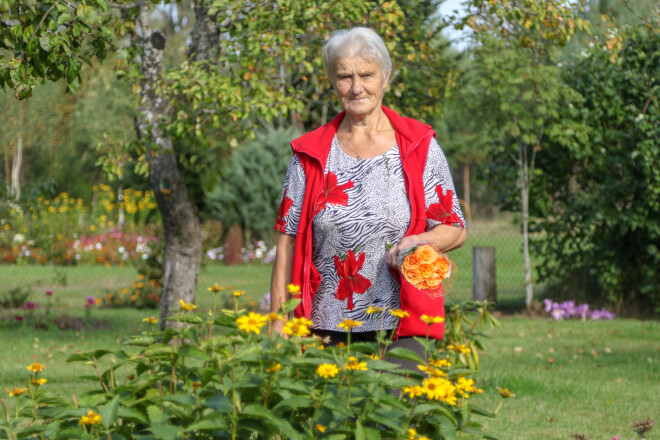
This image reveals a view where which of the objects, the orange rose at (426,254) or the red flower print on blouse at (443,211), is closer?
the orange rose at (426,254)

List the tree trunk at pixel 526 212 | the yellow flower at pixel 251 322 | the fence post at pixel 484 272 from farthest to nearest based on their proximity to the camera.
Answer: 1. the fence post at pixel 484 272
2. the tree trunk at pixel 526 212
3. the yellow flower at pixel 251 322

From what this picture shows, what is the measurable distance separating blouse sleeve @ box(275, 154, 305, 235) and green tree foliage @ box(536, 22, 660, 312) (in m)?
6.85

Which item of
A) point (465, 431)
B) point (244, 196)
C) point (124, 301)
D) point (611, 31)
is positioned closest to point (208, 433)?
point (465, 431)

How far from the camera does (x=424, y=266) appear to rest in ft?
8.11

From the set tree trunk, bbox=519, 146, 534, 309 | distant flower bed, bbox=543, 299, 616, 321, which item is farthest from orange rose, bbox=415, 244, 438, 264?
tree trunk, bbox=519, 146, 534, 309

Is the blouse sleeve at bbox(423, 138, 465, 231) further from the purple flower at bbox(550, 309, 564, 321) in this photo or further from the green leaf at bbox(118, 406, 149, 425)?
the purple flower at bbox(550, 309, 564, 321)

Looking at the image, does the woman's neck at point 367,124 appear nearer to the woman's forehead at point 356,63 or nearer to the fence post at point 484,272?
the woman's forehead at point 356,63

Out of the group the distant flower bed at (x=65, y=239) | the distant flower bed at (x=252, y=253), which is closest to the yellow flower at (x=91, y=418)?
the distant flower bed at (x=65, y=239)

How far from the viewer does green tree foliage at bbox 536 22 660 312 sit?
29.6ft

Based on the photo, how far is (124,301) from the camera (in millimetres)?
11117

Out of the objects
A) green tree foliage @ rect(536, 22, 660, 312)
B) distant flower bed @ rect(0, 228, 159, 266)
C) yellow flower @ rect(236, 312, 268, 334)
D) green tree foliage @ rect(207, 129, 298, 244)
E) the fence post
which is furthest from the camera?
green tree foliage @ rect(207, 129, 298, 244)

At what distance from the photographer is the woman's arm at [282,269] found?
2.87m

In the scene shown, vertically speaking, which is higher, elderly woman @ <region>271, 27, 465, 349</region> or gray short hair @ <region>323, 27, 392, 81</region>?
gray short hair @ <region>323, 27, 392, 81</region>

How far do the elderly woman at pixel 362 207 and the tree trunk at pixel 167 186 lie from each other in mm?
4696
